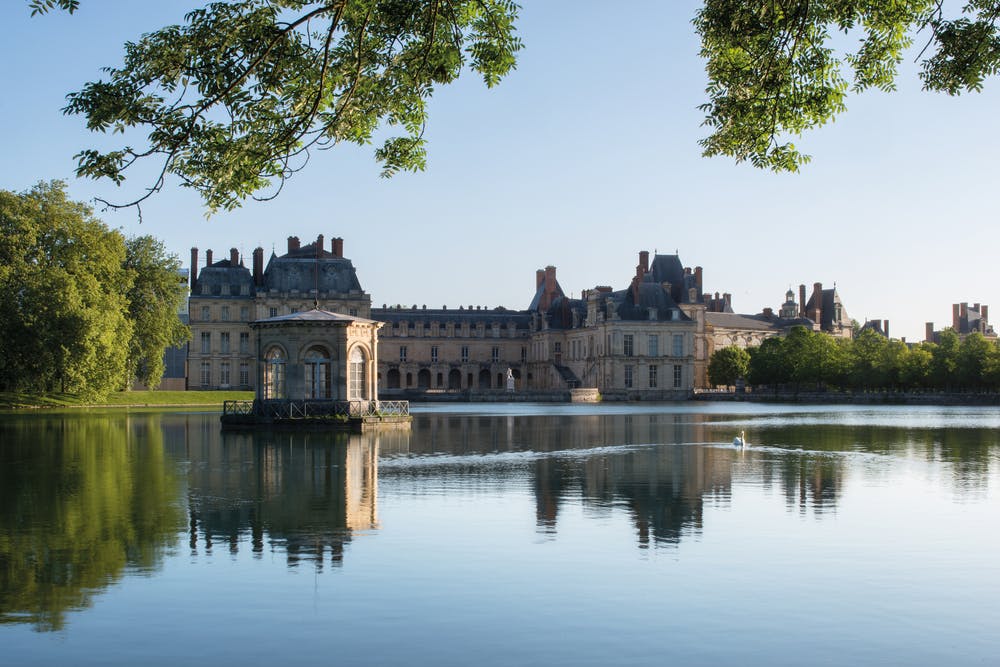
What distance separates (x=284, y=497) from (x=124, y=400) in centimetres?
4679

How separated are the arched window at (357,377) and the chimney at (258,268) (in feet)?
222

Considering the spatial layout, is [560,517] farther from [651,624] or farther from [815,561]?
[651,624]

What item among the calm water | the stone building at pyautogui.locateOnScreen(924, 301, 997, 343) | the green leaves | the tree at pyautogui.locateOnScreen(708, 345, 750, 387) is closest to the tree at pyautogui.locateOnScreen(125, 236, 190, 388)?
the calm water

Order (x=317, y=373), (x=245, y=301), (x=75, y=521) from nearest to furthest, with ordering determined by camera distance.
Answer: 1. (x=75, y=521)
2. (x=317, y=373)
3. (x=245, y=301)

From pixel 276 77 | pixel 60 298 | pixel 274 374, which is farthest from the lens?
pixel 60 298

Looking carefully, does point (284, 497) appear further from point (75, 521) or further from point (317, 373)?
point (317, 373)

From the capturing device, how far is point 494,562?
1352cm

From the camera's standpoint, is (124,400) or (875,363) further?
(875,363)

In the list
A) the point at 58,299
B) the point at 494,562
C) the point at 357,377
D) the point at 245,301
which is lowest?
the point at 494,562

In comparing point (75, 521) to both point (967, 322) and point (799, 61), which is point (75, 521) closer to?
point (799, 61)

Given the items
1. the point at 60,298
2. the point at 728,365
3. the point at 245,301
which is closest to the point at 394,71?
the point at 60,298

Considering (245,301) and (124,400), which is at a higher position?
(245,301)

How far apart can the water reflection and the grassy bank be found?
26.0 meters

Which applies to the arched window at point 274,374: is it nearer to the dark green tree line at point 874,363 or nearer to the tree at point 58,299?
the tree at point 58,299
